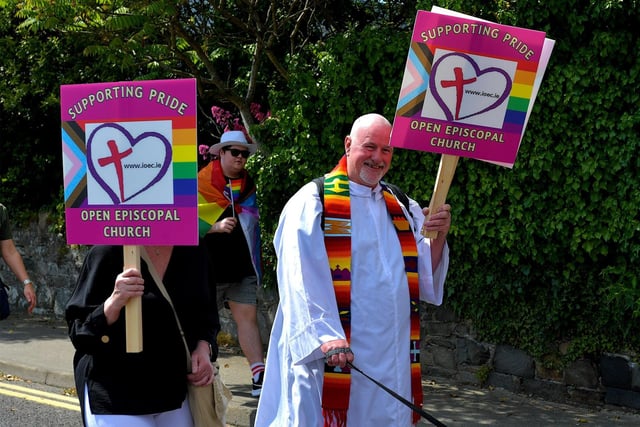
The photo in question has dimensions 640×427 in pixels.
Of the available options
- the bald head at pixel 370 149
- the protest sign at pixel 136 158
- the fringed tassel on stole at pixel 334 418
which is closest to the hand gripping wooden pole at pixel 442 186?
the bald head at pixel 370 149

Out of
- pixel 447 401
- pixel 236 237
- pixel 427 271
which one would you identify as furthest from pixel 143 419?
pixel 447 401

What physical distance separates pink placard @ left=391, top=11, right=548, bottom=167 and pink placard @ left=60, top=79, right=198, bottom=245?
1.04m

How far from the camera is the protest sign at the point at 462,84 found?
4289 millimetres

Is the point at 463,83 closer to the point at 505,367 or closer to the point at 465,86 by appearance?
the point at 465,86

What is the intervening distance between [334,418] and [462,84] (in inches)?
64.3

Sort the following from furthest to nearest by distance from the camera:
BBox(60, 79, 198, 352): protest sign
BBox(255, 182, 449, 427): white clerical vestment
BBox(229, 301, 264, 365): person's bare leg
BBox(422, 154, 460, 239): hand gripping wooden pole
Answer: BBox(229, 301, 264, 365): person's bare leg
BBox(422, 154, 460, 239): hand gripping wooden pole
BBox(255, 182, 449, 427): white clerical vestment
BBox(60, 79, 198, 352): protest sign

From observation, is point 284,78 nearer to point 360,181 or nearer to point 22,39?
point 22,39

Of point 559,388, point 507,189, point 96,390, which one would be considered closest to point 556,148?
point 507,189

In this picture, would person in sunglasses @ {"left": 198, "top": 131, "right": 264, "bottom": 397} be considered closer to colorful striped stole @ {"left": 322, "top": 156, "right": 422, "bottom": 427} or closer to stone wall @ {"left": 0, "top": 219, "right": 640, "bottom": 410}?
stone wall @ {"left": 0, "top": 219, "right": 640, "bottom": 410}

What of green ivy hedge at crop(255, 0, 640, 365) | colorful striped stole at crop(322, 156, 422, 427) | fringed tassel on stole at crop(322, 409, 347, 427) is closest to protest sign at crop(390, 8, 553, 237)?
colorful striped stole at crop(322, 156, 422, 427)

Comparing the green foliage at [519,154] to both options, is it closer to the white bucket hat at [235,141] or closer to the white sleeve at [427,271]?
the white bucket hat at [235,141]

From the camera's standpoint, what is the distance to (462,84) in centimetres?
432

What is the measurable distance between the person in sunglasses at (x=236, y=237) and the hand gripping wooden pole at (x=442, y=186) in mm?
3254

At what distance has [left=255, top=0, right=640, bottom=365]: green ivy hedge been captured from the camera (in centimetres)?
678
